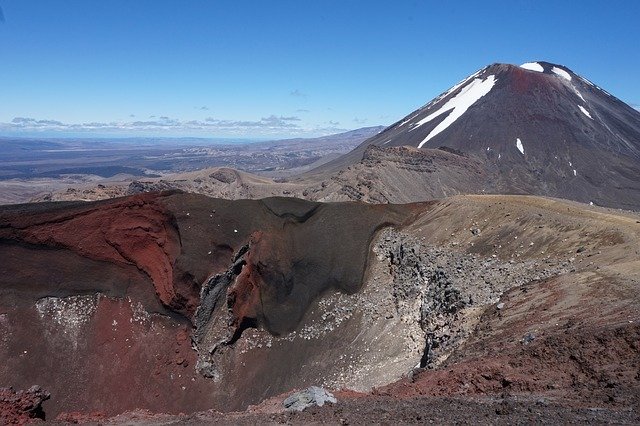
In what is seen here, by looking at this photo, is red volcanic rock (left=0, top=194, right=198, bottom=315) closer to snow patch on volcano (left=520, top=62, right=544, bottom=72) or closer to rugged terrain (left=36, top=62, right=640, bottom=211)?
rugged terrain (left=36, top=62, right=640, bottom=211)

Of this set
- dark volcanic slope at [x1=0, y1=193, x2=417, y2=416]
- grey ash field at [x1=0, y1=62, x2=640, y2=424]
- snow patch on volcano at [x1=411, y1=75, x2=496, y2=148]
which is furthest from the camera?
snow patch on volcano at [x1=411, y1=75, x2=496, y2=148]

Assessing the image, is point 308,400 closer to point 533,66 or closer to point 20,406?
point 20,406

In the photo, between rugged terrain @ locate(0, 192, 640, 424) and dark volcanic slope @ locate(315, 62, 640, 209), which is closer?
rugged terrain @ locate(0, 192, 640, 424)

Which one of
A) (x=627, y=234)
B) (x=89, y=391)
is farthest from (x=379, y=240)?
(x=89, y=391)

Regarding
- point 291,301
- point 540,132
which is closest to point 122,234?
point 291,301

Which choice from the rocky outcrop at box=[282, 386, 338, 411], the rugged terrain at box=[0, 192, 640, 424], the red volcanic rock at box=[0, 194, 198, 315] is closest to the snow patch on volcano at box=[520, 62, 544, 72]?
the rugged terrain at box=[0, 192, 640, 424]


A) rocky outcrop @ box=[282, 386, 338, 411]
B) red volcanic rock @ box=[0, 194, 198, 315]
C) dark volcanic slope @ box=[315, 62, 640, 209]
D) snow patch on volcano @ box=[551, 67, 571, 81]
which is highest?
snow patch on volcano @ box=[551, 67, 571, 81]

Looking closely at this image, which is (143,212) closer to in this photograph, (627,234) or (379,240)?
(379,240)
